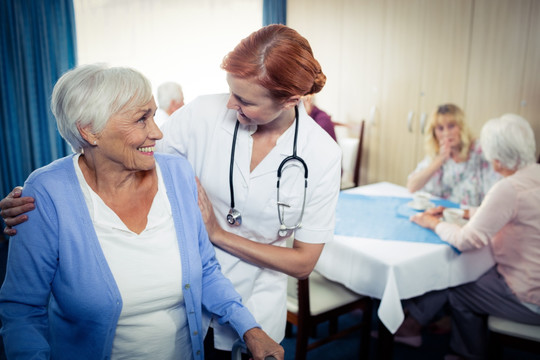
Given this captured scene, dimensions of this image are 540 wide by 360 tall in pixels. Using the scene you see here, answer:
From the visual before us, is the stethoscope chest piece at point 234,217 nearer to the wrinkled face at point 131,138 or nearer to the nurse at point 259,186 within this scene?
the nurse at point 259,186

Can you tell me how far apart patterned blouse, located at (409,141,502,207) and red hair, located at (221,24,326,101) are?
198 cm

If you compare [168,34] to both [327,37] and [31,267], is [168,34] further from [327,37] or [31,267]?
[31,267]

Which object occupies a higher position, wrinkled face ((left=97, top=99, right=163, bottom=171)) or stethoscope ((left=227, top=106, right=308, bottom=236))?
wrinkled face ((left=97, top=99, right=163, bottom=171))

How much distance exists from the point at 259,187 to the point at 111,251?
46 cm

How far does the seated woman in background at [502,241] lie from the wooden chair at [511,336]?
38 mm

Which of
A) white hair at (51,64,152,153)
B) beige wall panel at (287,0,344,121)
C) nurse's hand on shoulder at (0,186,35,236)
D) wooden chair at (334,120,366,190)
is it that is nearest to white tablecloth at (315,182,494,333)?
white hair at (51,64,152,153)

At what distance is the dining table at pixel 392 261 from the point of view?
192cm

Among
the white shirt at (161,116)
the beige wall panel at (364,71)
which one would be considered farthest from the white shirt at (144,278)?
the beige wall panel at (364,71)

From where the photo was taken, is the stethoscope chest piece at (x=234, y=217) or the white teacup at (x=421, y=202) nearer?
the stethoscope chest piece at (x=234, y=217)

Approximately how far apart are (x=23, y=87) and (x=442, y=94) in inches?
145

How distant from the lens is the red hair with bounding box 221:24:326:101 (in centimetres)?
114

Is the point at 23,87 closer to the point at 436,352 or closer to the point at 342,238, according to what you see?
the point at 342,238

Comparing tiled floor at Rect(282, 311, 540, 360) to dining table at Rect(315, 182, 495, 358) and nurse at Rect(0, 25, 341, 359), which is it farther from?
nurse at Rect(0, 25, 341, 359)

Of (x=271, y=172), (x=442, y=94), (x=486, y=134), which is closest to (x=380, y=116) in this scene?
(x=442, y=94)
